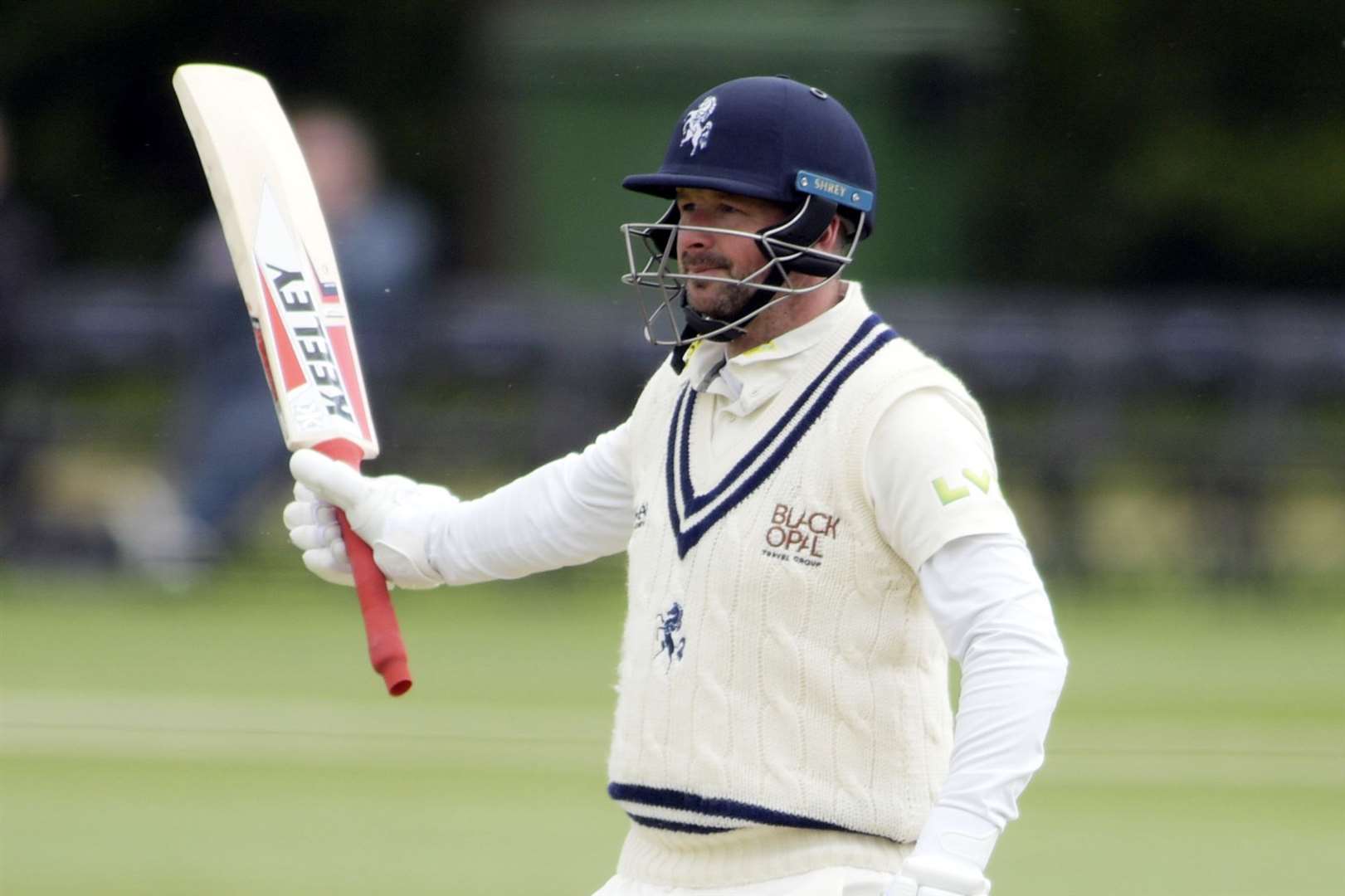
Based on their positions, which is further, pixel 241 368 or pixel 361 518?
pixel 241 368

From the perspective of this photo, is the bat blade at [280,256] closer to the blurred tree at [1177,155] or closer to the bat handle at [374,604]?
the bat handle at [374,604]

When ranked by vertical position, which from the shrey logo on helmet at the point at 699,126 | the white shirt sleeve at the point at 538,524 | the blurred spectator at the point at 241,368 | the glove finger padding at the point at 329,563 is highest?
the blurred spectator at the point at 241,368

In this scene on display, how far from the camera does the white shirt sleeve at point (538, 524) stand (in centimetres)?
403

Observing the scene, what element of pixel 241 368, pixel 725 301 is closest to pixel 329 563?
pixel 725 301

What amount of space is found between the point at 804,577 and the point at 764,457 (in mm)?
187

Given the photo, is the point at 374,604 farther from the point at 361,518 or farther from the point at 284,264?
the point at 284,264

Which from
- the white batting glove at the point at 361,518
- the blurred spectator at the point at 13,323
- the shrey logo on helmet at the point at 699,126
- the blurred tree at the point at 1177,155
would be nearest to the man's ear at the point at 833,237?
the shrey logo on helmet at the point at 699,126

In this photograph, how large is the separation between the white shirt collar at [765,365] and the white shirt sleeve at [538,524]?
0.40 meters

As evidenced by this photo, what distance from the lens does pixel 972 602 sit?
10.8 ft

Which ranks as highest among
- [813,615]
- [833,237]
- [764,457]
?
[833,237]

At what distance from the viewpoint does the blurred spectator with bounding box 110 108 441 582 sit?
10945 mm

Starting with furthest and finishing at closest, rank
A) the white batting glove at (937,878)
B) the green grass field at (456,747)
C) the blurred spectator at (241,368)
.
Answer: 1. the blurred spectator at (241,368)
2. the green grass field at (456,747)
3. the white batting glove at (937,878)

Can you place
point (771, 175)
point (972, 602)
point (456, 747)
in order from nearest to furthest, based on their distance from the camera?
point (972, 602) < point (771, 175) < point (456, 747)

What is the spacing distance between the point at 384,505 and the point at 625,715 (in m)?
0.65
